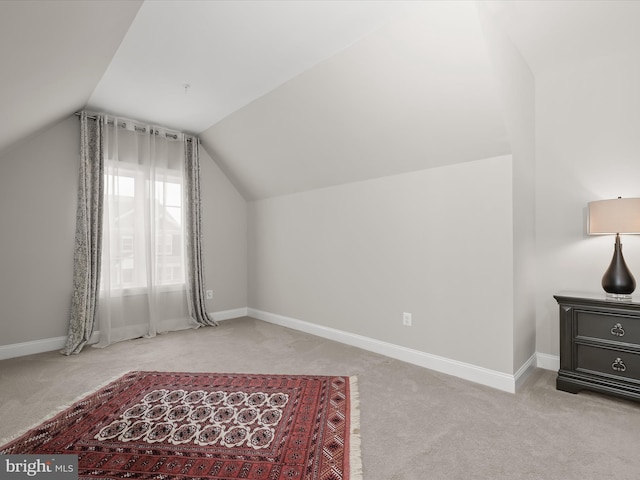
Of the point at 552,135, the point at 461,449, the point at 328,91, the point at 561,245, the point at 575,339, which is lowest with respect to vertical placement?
the point at 461,449

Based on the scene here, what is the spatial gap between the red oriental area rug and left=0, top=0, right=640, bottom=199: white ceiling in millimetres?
1964

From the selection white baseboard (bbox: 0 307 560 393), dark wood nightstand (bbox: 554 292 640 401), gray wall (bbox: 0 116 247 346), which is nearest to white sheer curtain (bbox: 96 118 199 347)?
gray wall (bbox: 0 116 247 346)

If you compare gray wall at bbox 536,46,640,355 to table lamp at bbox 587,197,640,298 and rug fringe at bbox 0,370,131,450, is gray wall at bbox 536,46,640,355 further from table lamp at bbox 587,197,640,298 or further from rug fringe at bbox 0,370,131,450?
rug fringe at bbox 0,370,131,450

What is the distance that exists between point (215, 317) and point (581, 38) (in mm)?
4723

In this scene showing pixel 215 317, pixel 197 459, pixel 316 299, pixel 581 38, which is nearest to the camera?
pixel 197 459

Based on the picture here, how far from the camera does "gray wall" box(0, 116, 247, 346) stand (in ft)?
10.8

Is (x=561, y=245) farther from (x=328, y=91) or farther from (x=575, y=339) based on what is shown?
(x=328, y=91)

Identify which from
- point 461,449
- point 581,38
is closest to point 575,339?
point 461,449

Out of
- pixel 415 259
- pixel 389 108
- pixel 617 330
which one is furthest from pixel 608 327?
pixel 389 108

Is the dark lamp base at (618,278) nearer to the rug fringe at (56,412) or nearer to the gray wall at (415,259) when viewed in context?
the gray wall at (415,259)

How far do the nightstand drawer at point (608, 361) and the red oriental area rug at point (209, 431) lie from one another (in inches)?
65.4

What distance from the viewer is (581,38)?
7.96 feet

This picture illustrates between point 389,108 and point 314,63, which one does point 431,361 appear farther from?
point 314,63

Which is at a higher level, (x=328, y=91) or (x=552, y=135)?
(x=328, y=91)
